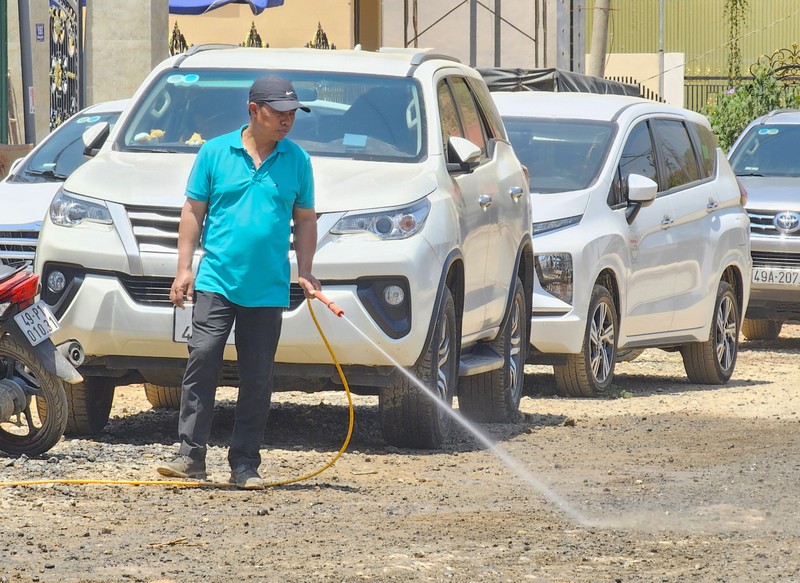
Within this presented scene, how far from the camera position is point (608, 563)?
19.6 ft

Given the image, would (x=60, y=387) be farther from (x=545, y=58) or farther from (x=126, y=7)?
(x=545, y=58)

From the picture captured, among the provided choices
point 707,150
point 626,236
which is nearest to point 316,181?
point 626,236

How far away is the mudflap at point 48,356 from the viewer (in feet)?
26.1

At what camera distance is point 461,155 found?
8.93 meters

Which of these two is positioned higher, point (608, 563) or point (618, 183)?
point (618, 183)

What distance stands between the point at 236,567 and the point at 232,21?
1218 inches

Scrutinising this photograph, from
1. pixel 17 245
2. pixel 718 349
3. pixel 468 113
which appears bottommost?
pixel 718 349

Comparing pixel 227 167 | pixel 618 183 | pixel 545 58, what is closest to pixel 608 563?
pixel 227 167

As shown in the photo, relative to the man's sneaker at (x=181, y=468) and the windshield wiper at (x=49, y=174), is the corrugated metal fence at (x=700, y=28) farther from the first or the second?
the man's sneaker at (x=181, y=468)

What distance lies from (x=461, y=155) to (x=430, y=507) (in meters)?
2.40

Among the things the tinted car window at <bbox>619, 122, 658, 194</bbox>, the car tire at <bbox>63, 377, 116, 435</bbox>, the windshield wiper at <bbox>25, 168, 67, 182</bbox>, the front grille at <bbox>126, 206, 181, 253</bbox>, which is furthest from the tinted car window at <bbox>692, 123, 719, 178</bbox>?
the front grille at <bbox>126, 206, 181, 253</bbox>

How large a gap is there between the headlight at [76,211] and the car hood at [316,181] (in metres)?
0.04

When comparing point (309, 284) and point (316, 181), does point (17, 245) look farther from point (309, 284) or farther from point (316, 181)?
point (309, 284)

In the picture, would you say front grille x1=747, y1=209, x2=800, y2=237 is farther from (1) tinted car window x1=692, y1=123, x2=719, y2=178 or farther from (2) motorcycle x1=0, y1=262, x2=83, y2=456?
(2) motorcycle x1=0, y1=262, x2=83, y2=456
